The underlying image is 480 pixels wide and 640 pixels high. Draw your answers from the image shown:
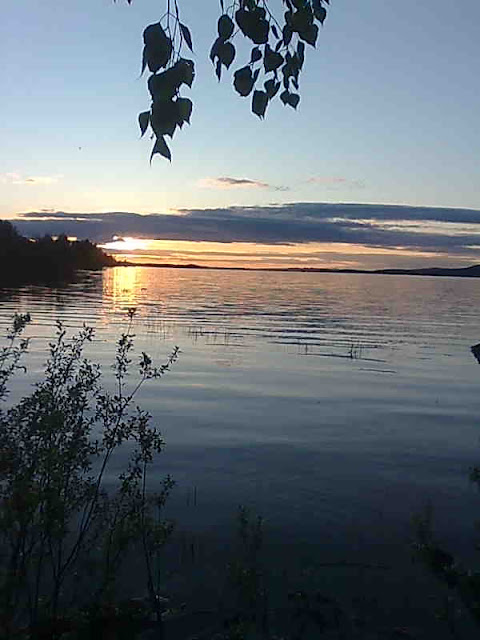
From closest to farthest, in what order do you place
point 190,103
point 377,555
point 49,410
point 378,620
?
point 190,103
point 49,410
point 378,620
point 377,555

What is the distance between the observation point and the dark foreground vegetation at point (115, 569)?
652cm

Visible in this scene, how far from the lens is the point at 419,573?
30.3 ft

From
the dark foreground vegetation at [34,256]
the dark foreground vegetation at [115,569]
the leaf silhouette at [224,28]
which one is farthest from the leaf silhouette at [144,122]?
the dark foreground vegetation at [34,256]

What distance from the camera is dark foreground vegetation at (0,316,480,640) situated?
652 centimetres

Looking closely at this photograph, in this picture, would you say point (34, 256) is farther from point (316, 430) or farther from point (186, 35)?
point (186, 35)

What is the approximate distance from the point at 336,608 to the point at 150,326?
35.2 meters

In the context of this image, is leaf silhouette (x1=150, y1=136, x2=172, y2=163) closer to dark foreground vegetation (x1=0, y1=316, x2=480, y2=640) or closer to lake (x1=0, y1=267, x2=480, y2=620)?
dark foreground vegetation (x1=0, y1=316, x2=480, y2=640)

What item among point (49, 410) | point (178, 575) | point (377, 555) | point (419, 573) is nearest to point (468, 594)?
point (419, 573)

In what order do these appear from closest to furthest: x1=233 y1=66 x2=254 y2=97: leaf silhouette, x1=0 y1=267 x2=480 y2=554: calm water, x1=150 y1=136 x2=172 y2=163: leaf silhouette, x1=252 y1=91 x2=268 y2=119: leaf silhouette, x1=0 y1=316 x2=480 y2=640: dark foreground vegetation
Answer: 1. x1=150 y1=136 x2=172 y2=163: leaf silhouette
2. x1=233 y1=66 x2=254 y2=97: leaf silhouette
3. x1=252 y1=91 x2=268 y2=119: leaf silhouette
4. x1=0 y1=316 x2=480 y2=640: dark foreground vegetation
5. x1=0 y1=267 x2=480 y2=554: calm water

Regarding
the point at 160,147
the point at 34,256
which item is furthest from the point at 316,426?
the point at 34,256

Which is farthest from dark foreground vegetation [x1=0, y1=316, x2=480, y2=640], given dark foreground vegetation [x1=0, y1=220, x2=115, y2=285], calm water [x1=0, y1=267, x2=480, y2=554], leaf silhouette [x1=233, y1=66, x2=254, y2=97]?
dark foreground vegetation [x1=0, y1=220, x2=115, y2=285]

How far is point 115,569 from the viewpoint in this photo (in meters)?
6.90

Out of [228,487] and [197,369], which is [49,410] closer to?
[228,487]

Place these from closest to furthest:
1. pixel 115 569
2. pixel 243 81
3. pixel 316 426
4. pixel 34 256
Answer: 1. pixel 243 81
2. pixel 115 569
3. pixel 316 426
4. pixel 34 256
